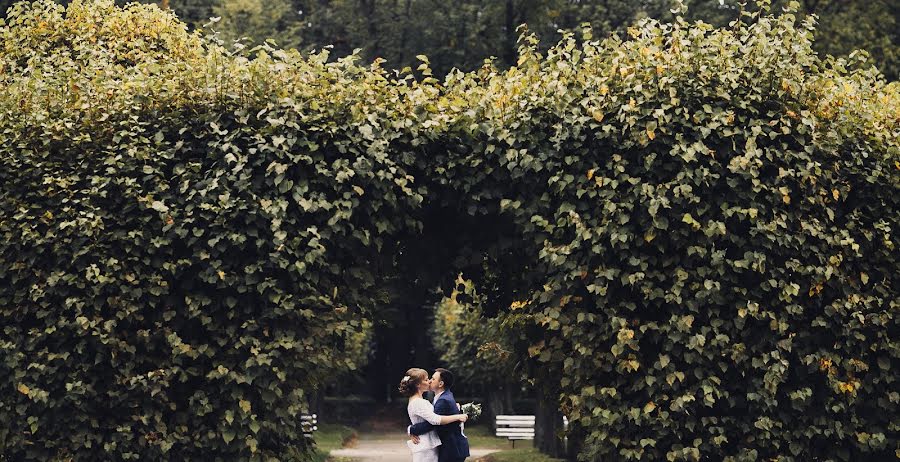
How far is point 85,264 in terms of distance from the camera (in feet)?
31.4

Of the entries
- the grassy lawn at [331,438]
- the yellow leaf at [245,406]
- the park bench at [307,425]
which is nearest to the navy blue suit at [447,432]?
the park bench at [307,425]

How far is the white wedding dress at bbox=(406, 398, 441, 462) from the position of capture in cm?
1020

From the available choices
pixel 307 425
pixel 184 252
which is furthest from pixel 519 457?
pixel 184 252

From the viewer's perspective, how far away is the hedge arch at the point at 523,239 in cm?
953

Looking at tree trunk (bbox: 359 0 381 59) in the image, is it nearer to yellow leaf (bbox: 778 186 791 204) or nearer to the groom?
the groom

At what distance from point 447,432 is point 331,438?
2561 centimetres

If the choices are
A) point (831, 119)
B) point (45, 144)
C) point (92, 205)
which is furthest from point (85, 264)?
point (831, 119)

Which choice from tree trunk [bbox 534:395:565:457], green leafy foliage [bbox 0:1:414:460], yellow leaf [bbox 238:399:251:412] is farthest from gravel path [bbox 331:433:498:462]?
yellow leaf [bbox 238:399:251:412]

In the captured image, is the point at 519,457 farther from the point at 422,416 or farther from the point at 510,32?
the point at 422,416

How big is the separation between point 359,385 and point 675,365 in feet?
158

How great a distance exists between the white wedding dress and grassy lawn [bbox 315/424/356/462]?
16.0 metres

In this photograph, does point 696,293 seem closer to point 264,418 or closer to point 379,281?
point 379,281

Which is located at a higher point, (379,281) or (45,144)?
(45,144)

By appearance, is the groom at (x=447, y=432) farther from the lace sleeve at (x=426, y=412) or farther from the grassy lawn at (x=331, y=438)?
the grassy lawn at (x=331, y=438)
